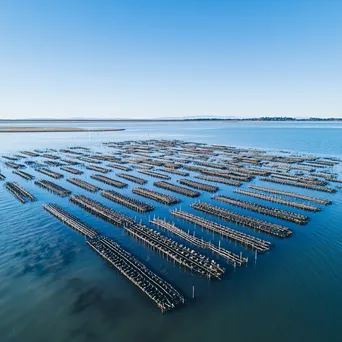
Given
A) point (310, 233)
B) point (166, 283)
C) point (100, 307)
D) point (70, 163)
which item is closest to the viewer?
point (100, 307)

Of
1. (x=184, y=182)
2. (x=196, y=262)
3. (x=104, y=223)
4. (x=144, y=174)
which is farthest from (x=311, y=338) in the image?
(x=144, y=174)

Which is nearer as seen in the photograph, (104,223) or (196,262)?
(196,262)

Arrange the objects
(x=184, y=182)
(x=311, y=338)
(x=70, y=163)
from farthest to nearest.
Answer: (x=70, y=163) → (x=184, y=182) → (x=311, y=338)

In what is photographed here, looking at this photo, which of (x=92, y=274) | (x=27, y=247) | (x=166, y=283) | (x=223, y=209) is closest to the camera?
(x=166, y=283)

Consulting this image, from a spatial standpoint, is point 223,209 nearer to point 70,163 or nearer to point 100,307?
point 100,307

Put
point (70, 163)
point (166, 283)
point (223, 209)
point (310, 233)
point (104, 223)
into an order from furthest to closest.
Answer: point (70, 163), point (223, 209), point (104, 223), point (310, 233), point (166, 283)

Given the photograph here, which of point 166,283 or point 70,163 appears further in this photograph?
point 70,163

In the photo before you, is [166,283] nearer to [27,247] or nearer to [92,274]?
[92,274]

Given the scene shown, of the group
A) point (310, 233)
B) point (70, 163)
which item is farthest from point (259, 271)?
point (70, 163)
